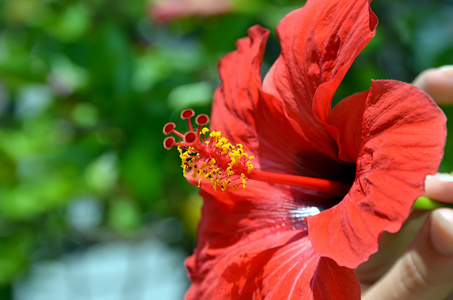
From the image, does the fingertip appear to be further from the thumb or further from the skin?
the thumb

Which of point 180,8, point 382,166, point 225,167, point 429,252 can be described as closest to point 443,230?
point 429,252

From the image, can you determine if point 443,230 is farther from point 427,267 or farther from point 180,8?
point 180,8

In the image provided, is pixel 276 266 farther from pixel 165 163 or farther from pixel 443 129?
pixel 165 163

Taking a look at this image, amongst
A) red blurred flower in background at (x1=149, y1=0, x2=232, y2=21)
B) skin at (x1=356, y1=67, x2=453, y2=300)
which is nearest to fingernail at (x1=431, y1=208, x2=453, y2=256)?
skin at (x1=356, y1=67, x2=453, y2=300)

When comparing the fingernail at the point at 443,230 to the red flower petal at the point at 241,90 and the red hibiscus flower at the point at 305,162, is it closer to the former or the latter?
the red hibiscus flower at the point at 305,162

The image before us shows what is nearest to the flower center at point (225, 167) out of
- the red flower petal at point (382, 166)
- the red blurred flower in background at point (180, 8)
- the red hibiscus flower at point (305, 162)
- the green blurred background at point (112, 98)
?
→ the red hibiscus flower at point (305, 162)

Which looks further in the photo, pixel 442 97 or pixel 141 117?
pixel 141 117

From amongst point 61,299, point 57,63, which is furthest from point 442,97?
point 61,299
